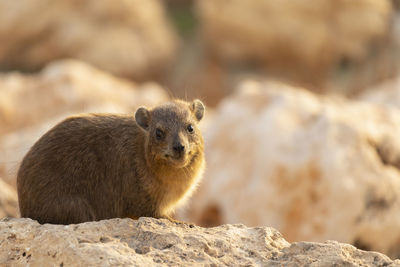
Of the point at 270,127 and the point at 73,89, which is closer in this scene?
the point at 270,127

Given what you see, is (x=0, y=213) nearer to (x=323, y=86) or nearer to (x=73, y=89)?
(x=73, y=89)

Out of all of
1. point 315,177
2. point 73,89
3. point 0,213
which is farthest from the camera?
point 73,89

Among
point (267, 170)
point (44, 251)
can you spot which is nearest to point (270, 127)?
point (267, 170)

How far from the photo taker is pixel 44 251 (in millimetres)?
5586

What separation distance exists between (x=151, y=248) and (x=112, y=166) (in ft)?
4.68

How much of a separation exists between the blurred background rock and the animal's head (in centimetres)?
115

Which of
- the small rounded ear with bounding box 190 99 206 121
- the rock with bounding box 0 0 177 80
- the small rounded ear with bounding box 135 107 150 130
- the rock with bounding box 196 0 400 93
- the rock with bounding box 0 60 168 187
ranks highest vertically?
the rock with bounding box 196 0 400 93

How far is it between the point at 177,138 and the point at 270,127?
459cm

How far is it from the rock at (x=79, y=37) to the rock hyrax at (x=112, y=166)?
18.7 m

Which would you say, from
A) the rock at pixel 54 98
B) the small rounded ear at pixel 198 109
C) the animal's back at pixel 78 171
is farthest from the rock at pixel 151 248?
the rock at pixel 54 98

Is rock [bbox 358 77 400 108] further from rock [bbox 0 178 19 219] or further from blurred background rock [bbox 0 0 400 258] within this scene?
rock [bbox 0 178 19 219]

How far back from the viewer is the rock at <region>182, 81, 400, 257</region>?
397 inches

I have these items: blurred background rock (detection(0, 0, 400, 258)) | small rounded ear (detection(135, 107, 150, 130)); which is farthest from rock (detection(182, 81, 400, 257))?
small rounded ear (detection(135, 107, 150, 130))

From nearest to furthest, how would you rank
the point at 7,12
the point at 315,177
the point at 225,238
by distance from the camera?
the point at 225,238
the point at 315,177
the point at 7,12
